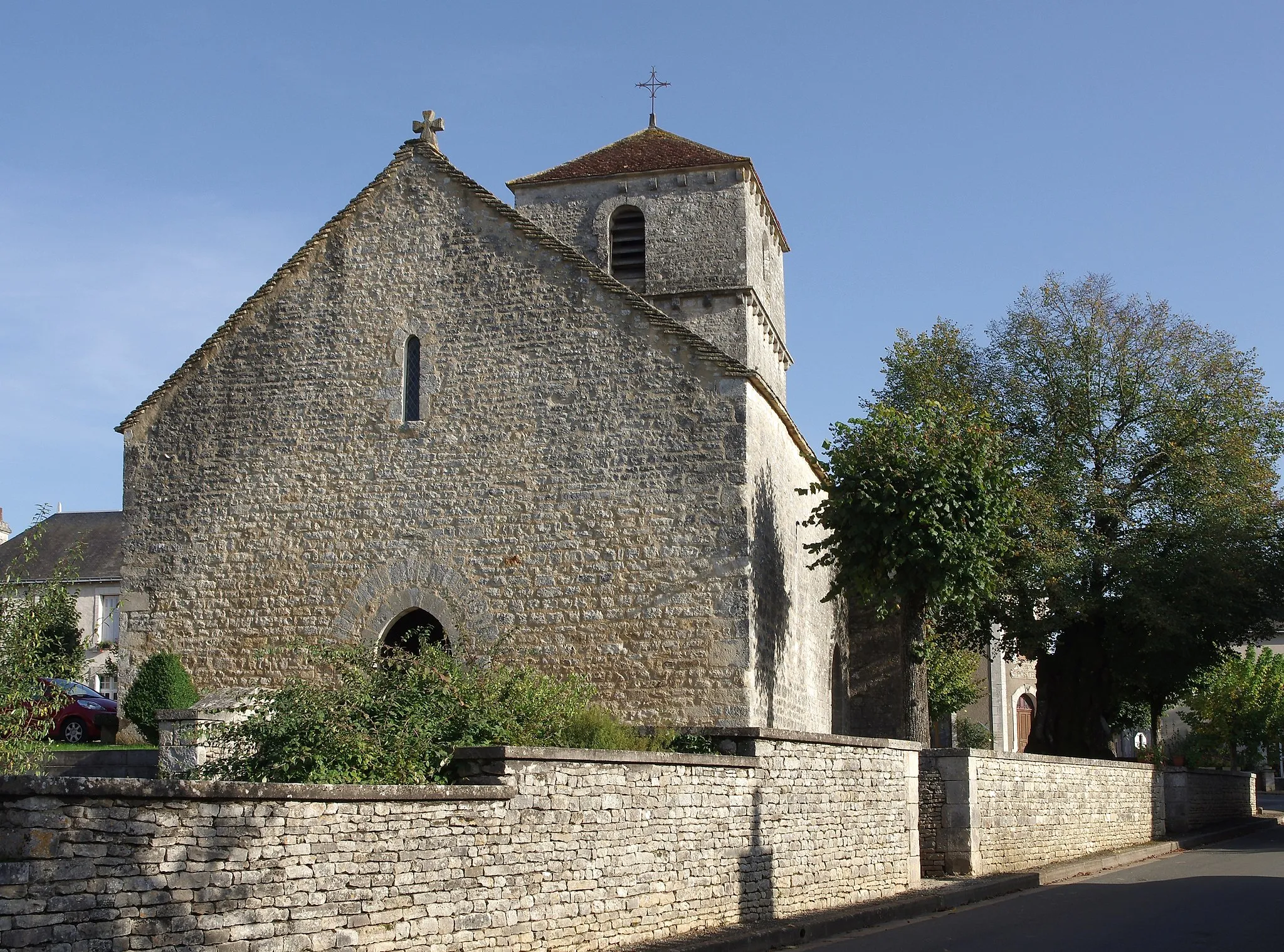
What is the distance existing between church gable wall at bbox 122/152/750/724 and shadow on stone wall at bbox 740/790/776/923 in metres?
3.95

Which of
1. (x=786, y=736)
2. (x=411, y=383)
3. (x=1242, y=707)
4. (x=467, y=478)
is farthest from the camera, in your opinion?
(x=1242, y=707)

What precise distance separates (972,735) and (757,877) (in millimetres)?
38371

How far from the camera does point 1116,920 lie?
12430 millimetres

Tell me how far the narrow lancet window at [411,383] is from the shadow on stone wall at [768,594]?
4.91 meters

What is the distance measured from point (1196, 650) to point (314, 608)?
58.6 feet

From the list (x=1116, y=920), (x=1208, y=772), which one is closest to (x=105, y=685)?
(x=1208, y=772)

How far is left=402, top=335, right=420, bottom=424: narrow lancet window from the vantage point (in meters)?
18.0

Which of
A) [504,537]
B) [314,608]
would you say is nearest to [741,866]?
[504,537]

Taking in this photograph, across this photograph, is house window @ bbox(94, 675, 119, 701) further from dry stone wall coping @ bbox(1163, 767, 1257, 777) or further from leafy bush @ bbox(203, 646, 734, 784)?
leafy bush @ bbox(203, 646, 734, 784)

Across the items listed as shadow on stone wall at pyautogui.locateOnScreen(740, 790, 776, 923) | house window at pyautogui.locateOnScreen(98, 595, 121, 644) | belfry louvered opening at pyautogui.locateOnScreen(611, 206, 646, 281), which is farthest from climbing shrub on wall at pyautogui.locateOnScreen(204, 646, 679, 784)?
house window at pyautogui.locateOnScreen(98, 595, 121, 644)

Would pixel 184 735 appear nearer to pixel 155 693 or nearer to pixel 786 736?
pixel 155 693

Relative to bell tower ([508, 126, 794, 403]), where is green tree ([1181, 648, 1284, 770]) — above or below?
below

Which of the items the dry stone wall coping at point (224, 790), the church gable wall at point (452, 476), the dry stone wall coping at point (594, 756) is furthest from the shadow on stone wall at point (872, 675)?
the dry stone wall coping at point (224, 790)

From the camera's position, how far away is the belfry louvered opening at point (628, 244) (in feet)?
81.9
